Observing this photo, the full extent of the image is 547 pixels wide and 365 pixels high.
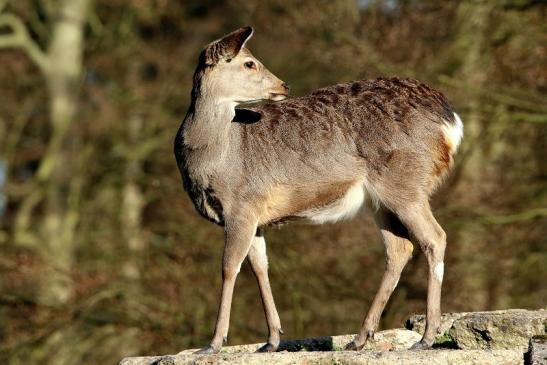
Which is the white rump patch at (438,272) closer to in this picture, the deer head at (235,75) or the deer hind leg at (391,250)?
the deer hind leg at (391,250)

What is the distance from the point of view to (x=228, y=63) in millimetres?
10156

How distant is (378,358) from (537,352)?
3.35 ft

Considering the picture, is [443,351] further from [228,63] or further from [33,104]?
[33,104]

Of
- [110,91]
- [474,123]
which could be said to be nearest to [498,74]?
[474,123]

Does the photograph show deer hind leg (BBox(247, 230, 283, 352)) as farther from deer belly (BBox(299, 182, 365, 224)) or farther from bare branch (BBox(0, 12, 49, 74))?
bare branch (BBox(0, 12, 49, 74))

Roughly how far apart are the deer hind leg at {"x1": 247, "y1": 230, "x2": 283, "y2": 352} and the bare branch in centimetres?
1495

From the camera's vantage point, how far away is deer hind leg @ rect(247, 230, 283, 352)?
999 cm

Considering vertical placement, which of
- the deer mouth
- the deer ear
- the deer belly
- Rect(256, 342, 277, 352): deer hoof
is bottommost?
Rect(256, 342, 277, 352): deer hoof

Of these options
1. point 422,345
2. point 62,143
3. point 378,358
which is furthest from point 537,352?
point 62,143

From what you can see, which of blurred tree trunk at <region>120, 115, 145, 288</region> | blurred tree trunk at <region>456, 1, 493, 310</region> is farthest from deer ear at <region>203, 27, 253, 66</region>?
blurred tree trunk at <region>120, 115, 145, 288</region>

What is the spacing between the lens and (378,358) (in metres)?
7.86

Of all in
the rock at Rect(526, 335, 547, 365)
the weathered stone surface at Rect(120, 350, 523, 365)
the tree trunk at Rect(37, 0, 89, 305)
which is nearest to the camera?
the rock at Rect(526, 335, 547, 365)

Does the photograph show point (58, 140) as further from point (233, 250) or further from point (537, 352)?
point (537, 352)

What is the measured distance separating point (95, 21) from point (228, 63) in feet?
51.5
